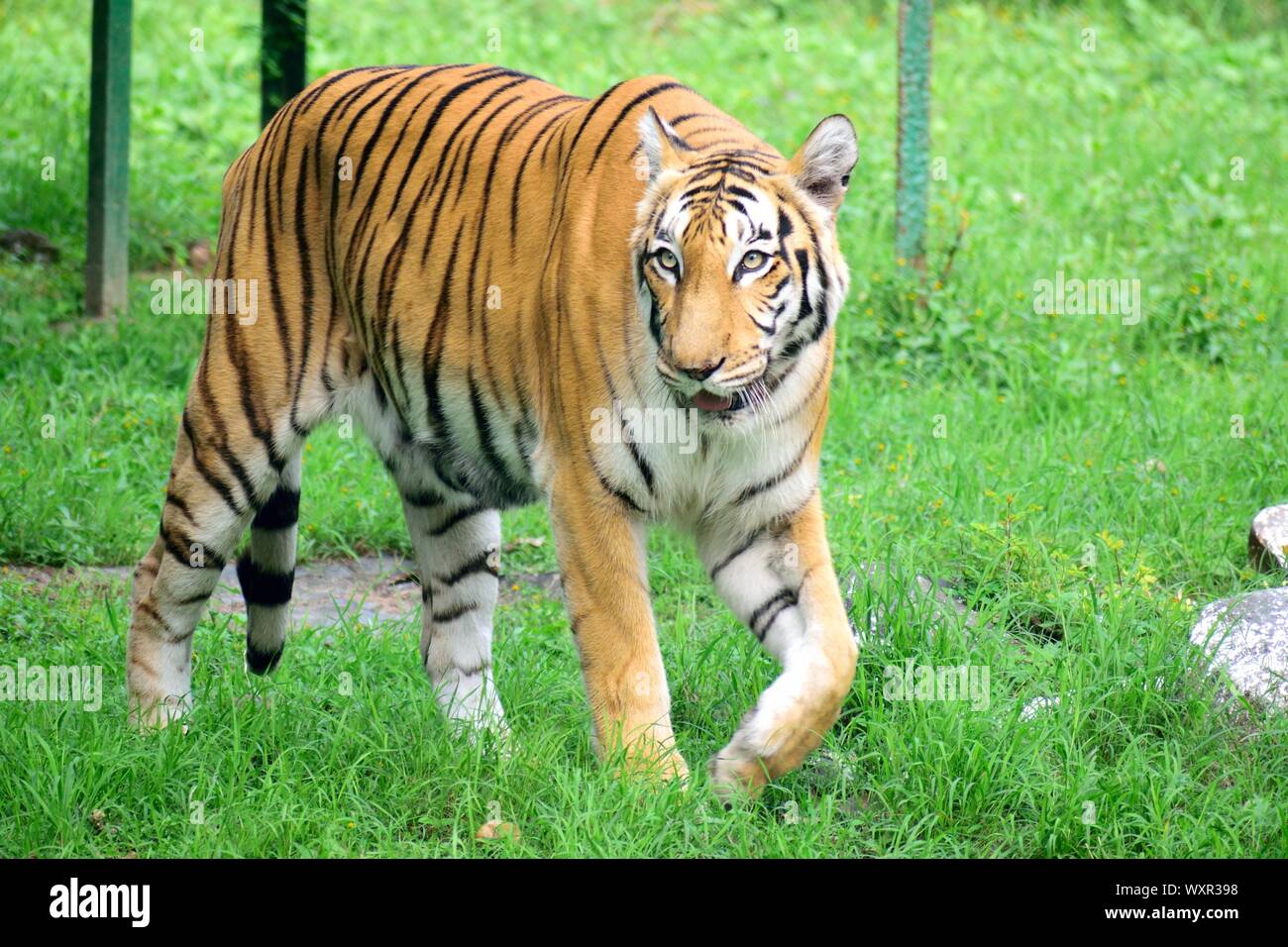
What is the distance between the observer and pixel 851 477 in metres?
5.55

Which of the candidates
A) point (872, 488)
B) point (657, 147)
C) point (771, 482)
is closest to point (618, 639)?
point (771, 482)

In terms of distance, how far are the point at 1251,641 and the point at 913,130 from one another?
3.35m

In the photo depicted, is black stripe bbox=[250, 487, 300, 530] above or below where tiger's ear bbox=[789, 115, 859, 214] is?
below

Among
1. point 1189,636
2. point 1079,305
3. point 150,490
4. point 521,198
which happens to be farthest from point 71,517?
point 1079,305

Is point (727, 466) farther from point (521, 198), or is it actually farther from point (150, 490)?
point (150, 490)

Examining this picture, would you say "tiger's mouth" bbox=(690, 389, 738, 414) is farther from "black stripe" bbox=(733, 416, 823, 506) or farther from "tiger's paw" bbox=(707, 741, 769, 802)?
"tiger's paw" bbox=(707, 741, 769, 802)

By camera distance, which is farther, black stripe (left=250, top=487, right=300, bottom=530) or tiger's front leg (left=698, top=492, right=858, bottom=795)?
black stripe (left=250, top=487, right=300, bottom=530)

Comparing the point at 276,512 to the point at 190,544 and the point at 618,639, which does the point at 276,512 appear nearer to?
the point at 190,544

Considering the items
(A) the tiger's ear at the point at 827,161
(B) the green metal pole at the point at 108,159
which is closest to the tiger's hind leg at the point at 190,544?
(A) the tiger's ear at the point at 827,161

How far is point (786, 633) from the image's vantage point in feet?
11.5

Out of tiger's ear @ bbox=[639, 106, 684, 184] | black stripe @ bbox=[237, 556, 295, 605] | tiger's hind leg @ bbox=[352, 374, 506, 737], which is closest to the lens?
tiger's ear @ bbox=[639, 106, 684, 184]

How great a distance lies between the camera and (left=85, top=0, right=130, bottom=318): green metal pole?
6887 millimetres

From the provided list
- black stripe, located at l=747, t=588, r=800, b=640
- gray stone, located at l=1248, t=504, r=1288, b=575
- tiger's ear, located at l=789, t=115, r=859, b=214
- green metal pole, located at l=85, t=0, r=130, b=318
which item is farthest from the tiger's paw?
green metal pole, located at l=85, t=0, r=130, b=318

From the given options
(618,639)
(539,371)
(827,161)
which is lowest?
(618,639)
